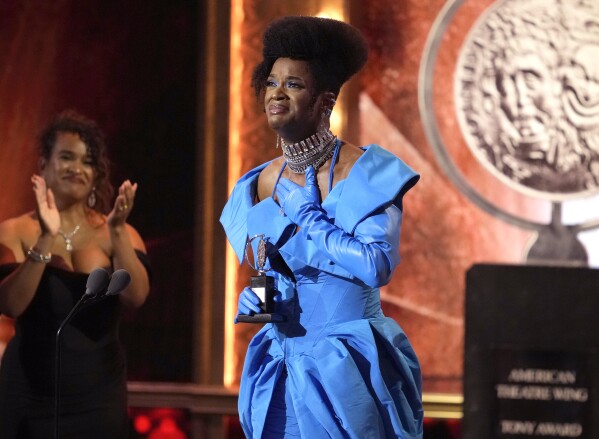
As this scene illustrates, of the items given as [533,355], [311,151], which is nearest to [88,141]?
[311,151]

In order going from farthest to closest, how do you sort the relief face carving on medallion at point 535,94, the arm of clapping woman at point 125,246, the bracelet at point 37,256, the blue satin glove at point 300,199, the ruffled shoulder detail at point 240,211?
the relief face carving on medallion at point 535,94
the arm of clapping woman at point 125,246
the bracelet at point 37,256
the ruffled shoulder detail at point 240,211
the blue satin glove at point 300,199

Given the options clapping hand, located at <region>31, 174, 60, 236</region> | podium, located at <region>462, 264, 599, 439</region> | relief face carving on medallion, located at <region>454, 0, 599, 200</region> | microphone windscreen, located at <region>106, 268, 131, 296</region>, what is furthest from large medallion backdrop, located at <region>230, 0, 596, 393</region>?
podium, located at <region>462, 264, 599, 439</region>

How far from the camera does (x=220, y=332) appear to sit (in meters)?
4.88

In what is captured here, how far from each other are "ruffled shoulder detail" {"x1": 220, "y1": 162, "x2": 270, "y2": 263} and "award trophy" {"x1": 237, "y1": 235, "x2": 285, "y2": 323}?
171 mm

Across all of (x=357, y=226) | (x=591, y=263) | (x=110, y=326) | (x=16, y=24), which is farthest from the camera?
(x=16, y=24)

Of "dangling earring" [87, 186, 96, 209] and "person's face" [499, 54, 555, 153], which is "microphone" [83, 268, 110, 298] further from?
"person's face" [499, 54, 555, 153]

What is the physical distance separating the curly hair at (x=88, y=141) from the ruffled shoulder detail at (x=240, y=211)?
4.57 feet

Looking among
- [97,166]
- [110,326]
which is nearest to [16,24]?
[97,166]

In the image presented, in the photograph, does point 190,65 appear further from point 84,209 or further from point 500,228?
point 500,228

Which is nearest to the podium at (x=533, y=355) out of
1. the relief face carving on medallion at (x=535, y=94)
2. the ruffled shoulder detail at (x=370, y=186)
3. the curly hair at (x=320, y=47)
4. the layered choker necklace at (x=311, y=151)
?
the ruffled shoulder detail at (x=370, y=186)

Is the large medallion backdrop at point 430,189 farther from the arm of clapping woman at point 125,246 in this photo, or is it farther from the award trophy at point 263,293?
the award trophy at point 263,293

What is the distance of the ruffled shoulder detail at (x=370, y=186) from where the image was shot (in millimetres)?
2750

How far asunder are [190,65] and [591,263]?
1.96 m

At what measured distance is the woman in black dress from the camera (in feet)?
13.7
